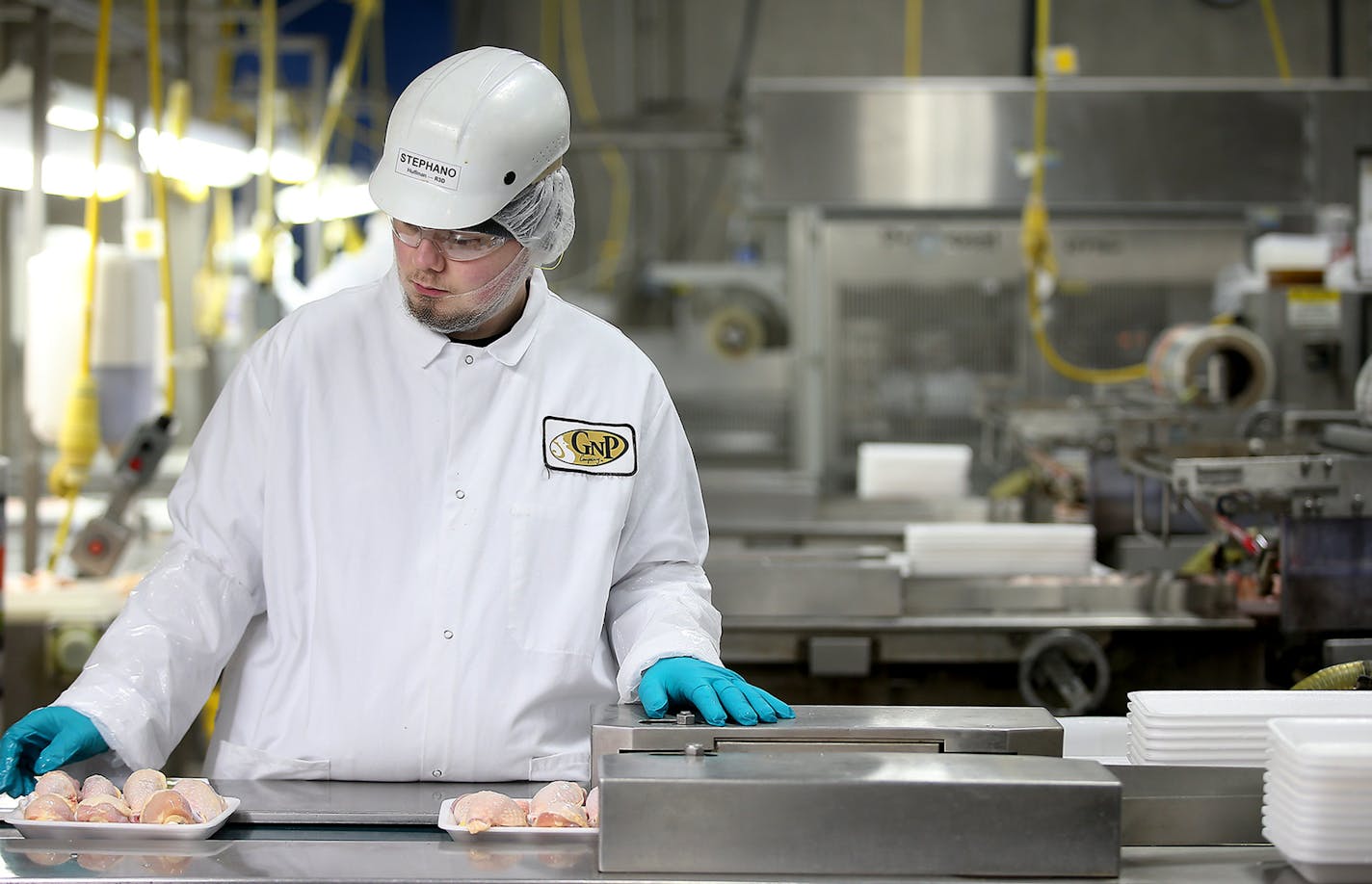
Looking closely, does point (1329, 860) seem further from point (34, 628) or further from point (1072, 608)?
point (34, 628)

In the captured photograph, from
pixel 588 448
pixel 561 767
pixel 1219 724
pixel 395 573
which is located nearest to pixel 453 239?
pixel 588 448

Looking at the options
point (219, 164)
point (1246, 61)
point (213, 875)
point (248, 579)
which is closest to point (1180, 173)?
point (1246, 61)

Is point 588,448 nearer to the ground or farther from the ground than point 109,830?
farther from the ground

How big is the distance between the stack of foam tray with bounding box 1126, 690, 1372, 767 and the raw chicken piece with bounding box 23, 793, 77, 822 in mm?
1124

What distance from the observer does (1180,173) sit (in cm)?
528

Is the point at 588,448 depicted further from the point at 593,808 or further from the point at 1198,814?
the point at 1198,814

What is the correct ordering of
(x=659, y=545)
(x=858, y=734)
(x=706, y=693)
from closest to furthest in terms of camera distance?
(x=858, y=734) < (x=706, y=693) < (x=659, y=545)

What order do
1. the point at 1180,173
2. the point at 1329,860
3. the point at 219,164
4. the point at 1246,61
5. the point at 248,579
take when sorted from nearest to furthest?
1. the point at 1329,860
2. the point at 248,579
3. the point at 219,164
4. the point at 1180,173
5. the point at 1246,61

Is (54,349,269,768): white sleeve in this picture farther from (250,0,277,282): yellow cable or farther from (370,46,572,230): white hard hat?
(250,0,277,282): yellow cable

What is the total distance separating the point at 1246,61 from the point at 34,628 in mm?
6112

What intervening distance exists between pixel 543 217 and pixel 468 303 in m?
0.15

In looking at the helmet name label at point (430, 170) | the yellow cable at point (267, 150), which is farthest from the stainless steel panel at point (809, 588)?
the yellow cable at point (267, 150)

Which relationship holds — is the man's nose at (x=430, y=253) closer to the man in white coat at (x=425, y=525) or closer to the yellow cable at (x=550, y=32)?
the man in white coat at (x=425, y=525)

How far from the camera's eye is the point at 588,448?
6.51 ft
